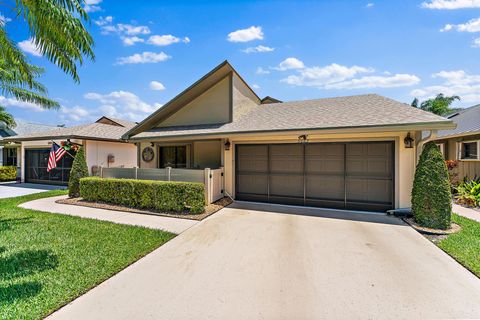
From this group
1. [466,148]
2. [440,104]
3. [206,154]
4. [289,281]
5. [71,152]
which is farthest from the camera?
[440,104]

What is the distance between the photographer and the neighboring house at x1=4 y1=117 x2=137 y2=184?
12984mm

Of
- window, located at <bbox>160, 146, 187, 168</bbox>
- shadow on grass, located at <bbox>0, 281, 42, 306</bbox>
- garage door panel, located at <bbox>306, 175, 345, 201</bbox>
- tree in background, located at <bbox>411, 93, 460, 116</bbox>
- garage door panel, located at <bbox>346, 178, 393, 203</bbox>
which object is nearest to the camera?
shadow on grass, located at <bbox>0, 281, 42, 306</bbox>

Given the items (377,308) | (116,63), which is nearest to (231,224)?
(377,308)

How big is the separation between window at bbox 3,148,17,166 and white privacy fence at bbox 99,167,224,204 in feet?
51.4

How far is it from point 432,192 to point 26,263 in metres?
9.28

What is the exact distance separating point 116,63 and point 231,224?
10.7m

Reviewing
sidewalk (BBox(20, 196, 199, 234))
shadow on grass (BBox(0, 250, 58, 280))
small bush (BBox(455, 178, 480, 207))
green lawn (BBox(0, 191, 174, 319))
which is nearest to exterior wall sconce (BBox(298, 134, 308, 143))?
sidewalk (BBox(20, 196, 199, 234))

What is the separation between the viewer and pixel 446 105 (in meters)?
28.8

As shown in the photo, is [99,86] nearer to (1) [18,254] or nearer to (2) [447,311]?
(1) [18,254]

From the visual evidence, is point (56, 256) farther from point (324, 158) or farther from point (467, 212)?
point (467, 212)

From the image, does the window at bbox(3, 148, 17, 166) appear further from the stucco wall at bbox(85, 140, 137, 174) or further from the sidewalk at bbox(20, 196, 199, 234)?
the sidewalk at bbox(20, 196, 199, 234)

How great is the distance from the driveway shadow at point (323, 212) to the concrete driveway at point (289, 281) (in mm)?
1165

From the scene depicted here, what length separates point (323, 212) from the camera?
755 cm

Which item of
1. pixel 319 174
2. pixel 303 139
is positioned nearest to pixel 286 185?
pixel 319 174
